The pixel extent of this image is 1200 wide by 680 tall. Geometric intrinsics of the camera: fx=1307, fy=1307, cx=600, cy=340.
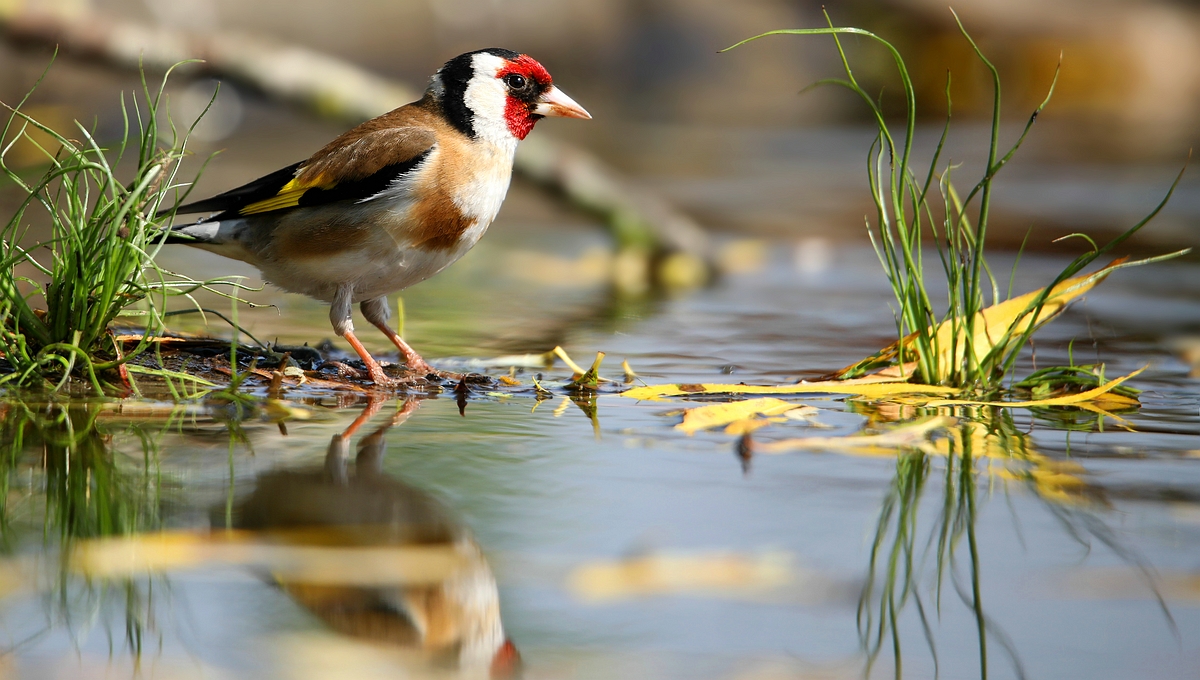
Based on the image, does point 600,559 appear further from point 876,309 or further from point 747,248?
point 747,248

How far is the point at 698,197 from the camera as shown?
10047 millimetres

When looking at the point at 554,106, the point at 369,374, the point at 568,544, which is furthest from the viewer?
the point at 554,106

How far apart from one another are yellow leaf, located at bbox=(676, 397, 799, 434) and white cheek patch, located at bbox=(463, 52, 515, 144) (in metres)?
1.59

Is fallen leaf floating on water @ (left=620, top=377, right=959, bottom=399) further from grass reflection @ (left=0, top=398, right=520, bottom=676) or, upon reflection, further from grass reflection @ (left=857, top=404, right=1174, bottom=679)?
grass reflection @ (left=0, top=398, right=520, bottom=676)

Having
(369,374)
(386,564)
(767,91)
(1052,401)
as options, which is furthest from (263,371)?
(767,91)

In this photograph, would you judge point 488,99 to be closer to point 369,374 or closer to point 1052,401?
point 369,374

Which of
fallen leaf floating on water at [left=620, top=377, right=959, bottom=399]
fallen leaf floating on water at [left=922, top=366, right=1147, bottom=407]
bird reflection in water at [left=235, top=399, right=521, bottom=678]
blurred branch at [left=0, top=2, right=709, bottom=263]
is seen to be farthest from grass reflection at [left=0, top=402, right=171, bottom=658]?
blurred branch at [left=0, top=2, right=709, bottom=263]

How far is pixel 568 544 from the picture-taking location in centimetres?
239

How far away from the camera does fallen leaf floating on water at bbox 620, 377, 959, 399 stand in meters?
3.76

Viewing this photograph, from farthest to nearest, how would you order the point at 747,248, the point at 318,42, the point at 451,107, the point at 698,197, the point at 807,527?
1. the point at 318,42
2. the point at 698,197
3. the point at 747,248
4. the point at 451,107
5. the point at 807,527

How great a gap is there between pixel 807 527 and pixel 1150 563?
61 cm

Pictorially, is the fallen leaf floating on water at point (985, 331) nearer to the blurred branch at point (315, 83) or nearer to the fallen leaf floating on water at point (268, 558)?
the fallen leaf floating on water at point (268, 558)

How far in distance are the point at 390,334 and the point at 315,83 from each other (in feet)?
10.6

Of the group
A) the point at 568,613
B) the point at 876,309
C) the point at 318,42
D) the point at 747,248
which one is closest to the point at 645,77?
the point at 318,42
